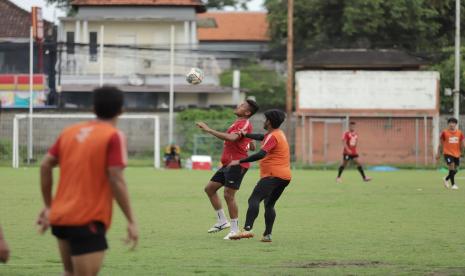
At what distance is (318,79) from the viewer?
49438mm

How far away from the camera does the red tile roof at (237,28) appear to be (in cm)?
9094

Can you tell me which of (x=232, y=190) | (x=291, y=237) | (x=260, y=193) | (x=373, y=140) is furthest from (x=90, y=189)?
(x=373, y=140)

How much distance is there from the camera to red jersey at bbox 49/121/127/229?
736 cm

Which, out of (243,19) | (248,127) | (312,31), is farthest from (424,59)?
(248,127)

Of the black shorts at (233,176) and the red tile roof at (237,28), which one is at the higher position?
the red tile roof at (237,28)

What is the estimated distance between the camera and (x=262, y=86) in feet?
245

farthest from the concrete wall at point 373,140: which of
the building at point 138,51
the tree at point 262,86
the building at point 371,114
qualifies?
the tree at point 262,86

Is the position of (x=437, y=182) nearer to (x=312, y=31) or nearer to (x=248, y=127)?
(x=248, y=127)

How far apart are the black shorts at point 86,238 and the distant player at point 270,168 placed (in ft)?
23.0

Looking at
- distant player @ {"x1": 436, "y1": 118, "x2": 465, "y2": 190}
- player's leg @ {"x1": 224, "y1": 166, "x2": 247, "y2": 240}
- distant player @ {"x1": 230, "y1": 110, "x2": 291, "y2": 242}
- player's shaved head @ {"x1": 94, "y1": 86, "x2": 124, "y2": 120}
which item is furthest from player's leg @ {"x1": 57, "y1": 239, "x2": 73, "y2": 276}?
distant player @ {"x1": 436, "y1": 118, "x2": 465, "y2": 190}

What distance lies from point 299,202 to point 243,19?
71.8m

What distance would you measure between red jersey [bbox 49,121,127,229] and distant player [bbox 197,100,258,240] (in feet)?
23.7

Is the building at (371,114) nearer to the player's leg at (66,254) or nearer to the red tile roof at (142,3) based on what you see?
the red tile roof at (142,3)

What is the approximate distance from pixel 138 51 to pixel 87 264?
58.9 metres
